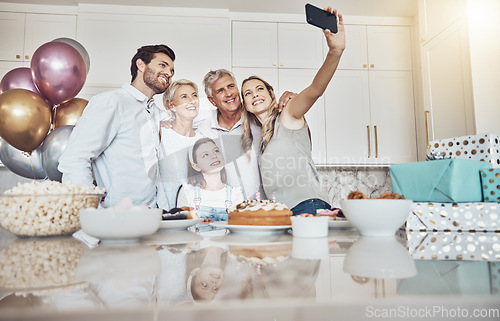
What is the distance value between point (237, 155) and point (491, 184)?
1.71m

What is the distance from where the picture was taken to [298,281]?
326 mm

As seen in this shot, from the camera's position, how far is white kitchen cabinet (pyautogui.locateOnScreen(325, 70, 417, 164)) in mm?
2918

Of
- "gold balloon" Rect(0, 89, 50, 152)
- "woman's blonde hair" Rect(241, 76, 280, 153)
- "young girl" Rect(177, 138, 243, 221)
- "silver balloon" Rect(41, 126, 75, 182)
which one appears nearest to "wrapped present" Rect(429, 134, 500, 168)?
"woman's blonde hair" Rect(241, 76, 280, 153)

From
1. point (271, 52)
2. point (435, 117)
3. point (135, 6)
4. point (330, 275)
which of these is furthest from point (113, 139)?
point (435, 117)

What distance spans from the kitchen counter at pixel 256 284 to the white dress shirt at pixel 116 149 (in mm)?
1395

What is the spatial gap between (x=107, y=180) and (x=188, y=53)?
1.34 meters

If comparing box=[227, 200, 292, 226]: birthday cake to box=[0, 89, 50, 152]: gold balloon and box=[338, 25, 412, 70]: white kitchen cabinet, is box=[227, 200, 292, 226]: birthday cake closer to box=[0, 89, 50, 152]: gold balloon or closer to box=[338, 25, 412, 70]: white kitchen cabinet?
box=[0, 89, 50, 152]: gold balloon

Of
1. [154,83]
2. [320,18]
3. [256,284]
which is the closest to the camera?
[256,284]

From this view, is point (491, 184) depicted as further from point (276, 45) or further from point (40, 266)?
point (276, 45)

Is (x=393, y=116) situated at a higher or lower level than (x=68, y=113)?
higher

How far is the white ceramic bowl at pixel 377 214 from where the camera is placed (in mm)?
652

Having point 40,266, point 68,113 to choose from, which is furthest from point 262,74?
point 40,266

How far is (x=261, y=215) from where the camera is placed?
0.87 meters

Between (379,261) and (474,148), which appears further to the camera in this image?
(474,148)
